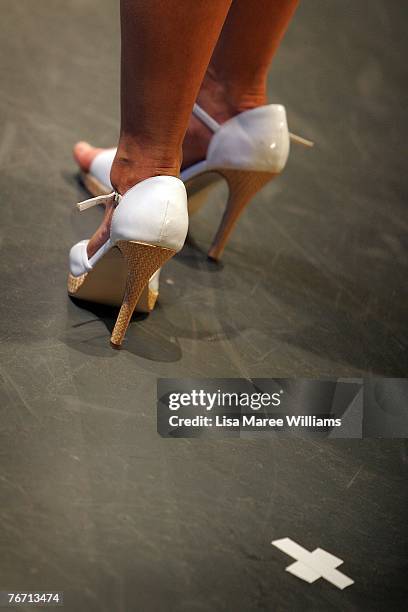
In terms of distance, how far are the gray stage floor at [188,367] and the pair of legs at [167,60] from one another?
0.17m

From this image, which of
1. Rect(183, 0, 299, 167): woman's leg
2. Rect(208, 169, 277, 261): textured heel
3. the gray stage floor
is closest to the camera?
the gray stage floor

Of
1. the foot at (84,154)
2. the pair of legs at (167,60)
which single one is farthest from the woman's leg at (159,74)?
the foot at (84,154)

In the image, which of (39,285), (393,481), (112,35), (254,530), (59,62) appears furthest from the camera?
(112,35)

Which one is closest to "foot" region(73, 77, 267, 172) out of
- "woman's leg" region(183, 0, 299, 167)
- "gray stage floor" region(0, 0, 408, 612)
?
"woman's leg" region(183, 0, 299, 167)

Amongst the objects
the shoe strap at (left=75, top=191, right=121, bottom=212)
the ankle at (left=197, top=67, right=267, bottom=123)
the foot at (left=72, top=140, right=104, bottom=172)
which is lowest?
the foot at (left=72, top=140, right=104, bottom=172)

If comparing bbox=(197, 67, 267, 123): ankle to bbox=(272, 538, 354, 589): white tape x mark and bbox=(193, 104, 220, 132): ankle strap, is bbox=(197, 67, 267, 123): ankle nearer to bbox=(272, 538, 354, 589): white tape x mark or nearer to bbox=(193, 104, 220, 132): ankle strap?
bbox=(193, 104, 220, 132): ankle strap

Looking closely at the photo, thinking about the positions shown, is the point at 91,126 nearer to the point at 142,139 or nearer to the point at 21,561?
the point at 142,139

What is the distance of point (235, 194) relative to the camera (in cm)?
128

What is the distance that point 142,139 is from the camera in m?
1.00

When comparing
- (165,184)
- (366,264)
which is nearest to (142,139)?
(165,184)

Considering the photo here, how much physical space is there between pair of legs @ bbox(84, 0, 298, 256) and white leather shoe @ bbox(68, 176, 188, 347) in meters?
0.02

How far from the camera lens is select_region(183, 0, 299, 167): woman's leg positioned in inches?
45.4

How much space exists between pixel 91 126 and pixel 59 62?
27 centimetres

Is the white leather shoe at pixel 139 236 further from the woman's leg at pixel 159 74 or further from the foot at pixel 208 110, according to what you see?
the foot at pixel 208 110
